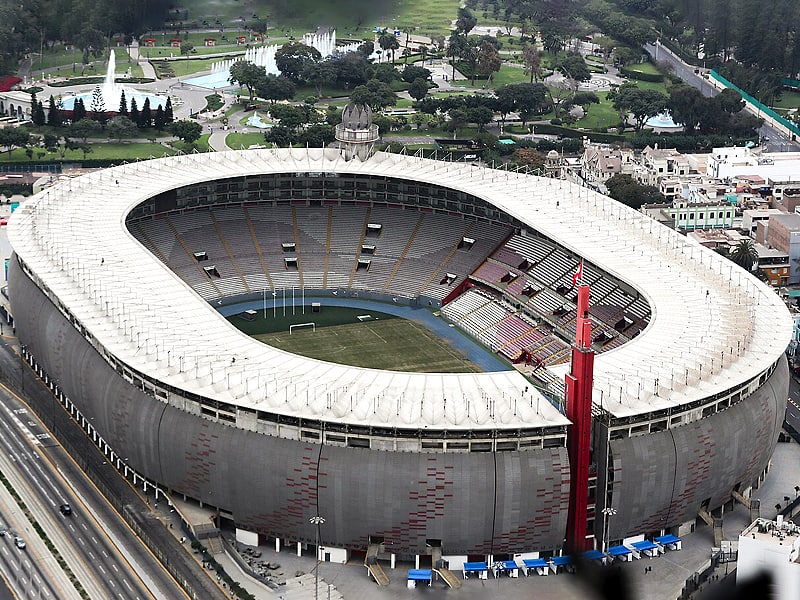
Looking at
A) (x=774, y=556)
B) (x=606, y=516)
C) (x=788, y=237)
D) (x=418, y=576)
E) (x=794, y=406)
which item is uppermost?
(x=774, y=556)

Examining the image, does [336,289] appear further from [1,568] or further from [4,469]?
[1,568]

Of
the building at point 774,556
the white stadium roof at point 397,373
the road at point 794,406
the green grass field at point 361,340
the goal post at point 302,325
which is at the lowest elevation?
the goal post at point 302,325

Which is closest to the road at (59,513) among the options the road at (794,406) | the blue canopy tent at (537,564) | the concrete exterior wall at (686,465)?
the blue canopy tent at (537,564)

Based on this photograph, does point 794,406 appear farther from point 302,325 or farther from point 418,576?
point 302,325

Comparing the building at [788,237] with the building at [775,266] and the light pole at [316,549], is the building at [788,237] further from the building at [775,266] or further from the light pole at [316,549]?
the light pole at [316,549]

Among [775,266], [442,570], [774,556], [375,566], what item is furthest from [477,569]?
[775,266]
